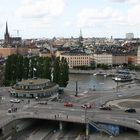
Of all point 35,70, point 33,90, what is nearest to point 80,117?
point 33,90

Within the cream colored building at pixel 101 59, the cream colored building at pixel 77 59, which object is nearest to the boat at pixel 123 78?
the cream colored building at pixel 77 59

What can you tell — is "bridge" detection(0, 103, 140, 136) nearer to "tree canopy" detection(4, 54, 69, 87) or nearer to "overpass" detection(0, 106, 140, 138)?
"overpass" detection(0, 106, 140, 138)

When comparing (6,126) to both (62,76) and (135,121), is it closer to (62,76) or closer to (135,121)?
(135,121)

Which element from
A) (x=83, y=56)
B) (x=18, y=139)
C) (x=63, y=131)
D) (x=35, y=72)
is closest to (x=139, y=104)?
(x=63, y=131)

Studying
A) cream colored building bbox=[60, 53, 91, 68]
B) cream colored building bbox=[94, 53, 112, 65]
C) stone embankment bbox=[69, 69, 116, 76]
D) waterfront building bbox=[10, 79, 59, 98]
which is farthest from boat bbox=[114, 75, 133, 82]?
waterfront building bbox=[10, 79, 59, 98]

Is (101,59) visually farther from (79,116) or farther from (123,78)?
(79,116)

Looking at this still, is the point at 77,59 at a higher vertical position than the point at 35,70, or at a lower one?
lower

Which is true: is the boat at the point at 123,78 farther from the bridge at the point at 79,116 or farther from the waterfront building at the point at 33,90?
the bridge at the point at 79,116
